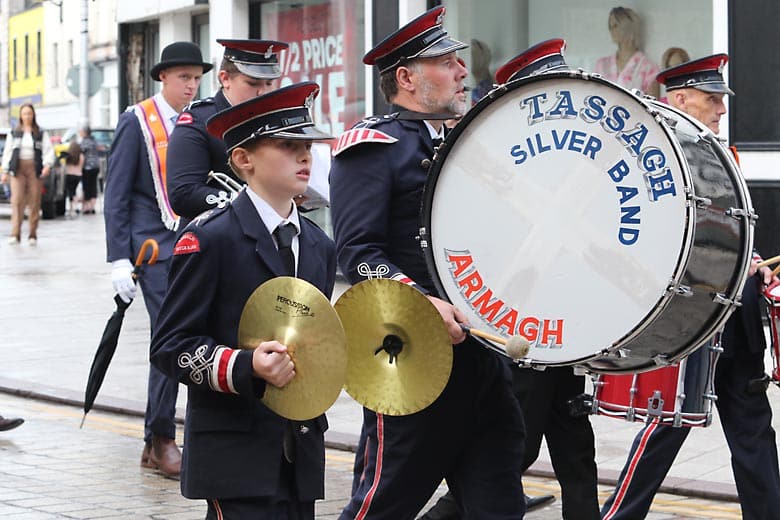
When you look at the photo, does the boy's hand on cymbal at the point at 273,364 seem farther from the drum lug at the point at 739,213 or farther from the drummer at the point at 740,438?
the drummer at the point at 740,438

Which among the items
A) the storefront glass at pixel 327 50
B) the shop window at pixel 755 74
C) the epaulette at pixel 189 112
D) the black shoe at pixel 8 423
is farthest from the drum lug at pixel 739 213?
the storefront glass at pixel 327 50

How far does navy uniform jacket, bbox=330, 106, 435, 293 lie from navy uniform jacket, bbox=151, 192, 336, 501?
2.23ft

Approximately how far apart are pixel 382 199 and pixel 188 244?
0.90m

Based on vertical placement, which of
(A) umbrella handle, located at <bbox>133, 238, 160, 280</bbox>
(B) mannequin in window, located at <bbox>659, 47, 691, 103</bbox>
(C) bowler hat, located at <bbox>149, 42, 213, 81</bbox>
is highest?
(B) mannequin in window, located at <bbox>659, 47, 691, 103</bbox>

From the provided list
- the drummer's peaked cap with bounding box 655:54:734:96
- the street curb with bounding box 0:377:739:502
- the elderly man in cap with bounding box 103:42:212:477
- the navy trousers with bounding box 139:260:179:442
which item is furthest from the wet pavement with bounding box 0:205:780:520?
the drummer's peaked cap with bounding box 655:54:734:96

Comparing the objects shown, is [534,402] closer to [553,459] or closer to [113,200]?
A: [553,459]

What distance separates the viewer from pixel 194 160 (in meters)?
6.87

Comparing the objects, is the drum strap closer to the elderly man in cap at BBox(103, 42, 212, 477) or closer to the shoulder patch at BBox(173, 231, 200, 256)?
the shoulder patch at BBox(173, 231, 200, 256)

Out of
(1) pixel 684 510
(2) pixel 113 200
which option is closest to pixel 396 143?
(1) pixel 684 510

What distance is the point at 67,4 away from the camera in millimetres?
60031

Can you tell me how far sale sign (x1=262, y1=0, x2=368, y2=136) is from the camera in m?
15.6

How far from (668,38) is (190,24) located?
8405mm

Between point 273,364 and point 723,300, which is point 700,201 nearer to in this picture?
point 723,300

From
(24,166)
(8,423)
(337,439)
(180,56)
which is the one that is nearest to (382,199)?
(180,56)
